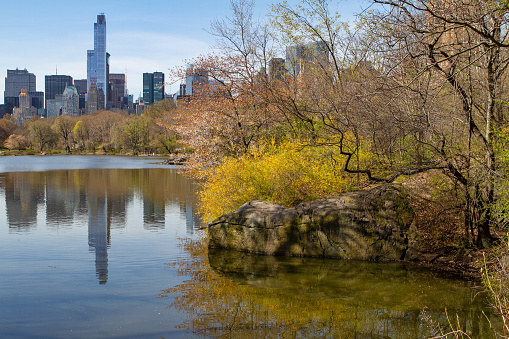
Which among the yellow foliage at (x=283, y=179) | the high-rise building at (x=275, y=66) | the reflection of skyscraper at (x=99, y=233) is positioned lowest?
the reflection of skyscraper at (x=99, y=233)

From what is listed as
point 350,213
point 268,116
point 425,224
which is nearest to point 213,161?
point 268,116

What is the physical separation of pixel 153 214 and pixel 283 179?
23.5 feet

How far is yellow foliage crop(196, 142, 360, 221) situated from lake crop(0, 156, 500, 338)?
1.71 meters

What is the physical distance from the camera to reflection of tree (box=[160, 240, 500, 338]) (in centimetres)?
677

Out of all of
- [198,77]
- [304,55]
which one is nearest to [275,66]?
[304,55]

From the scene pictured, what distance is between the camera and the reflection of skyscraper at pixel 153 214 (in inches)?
603

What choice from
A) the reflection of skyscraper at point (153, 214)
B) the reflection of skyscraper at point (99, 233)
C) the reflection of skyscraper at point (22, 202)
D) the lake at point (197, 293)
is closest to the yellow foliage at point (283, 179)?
the lake at point (197, 293)

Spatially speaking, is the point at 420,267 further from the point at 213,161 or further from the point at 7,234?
the point at 7,234

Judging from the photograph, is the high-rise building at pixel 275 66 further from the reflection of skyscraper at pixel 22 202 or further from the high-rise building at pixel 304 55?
the reflection of skyscraper at pixel 22 202

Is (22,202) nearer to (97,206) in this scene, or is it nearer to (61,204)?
(61,204)

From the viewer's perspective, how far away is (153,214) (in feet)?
57.5

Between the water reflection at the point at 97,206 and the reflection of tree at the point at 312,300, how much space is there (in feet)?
7.95

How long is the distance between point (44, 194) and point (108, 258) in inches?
539

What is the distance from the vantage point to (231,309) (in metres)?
7.49
